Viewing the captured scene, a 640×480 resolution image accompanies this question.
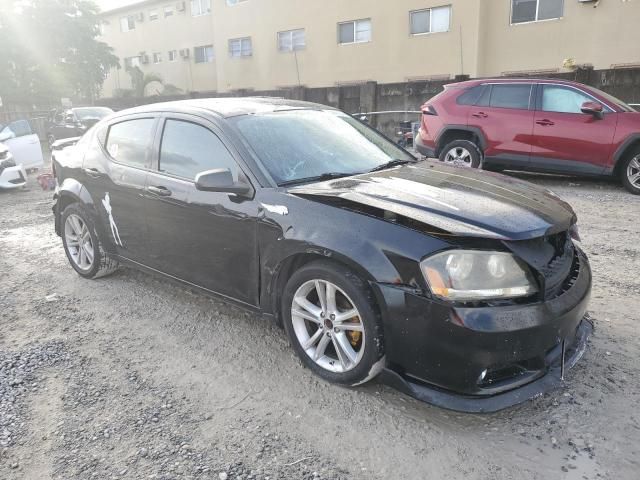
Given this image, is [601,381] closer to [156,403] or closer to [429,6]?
[156,403]

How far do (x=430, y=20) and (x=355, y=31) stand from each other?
3.65 metres

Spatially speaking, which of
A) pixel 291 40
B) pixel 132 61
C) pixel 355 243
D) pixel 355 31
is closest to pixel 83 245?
pixel 355 243

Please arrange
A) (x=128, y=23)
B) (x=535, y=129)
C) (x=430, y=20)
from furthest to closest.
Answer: (x=128, y=23) < (x=430, y=20) < (x=535, y=129)

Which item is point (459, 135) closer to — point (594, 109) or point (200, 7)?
point (594, 109)

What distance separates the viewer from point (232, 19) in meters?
27.0

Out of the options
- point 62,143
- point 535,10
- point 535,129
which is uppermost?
point 535,10

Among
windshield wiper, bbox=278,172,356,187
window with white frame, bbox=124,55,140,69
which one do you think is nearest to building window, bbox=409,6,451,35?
windshield wiper, bbox=278,172,356,187

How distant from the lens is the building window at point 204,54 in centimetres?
3032

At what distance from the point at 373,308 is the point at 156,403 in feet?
4.52

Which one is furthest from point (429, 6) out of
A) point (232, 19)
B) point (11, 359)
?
point (11, 359)

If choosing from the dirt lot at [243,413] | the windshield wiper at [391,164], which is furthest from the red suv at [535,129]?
the windshield wiper at [391,164]

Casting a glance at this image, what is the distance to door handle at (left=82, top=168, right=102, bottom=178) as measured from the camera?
4.36 metres

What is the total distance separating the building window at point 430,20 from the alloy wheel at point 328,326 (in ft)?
61.9

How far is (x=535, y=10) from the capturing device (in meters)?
17.5
